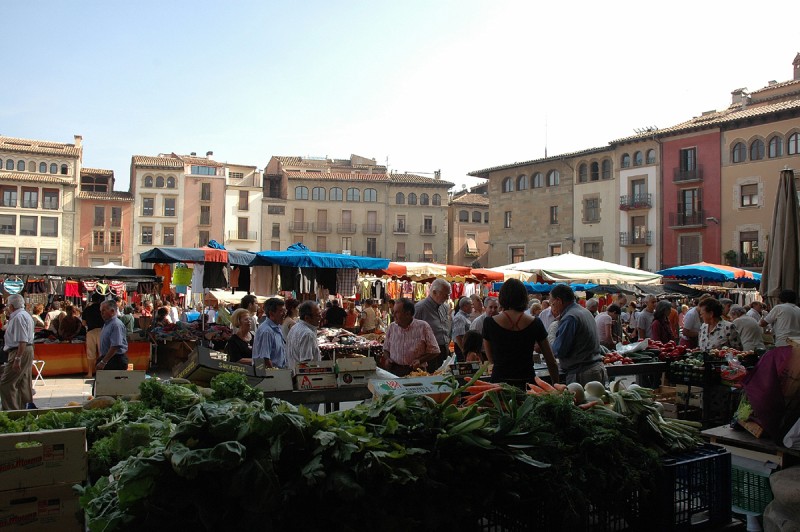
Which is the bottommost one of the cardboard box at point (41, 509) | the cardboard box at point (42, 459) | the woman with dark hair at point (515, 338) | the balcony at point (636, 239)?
the cardboard box at point (41, 509)

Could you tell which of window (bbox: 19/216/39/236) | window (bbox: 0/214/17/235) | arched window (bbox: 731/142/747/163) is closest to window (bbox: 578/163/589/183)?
arched window (bbox: 731/142/747/163)

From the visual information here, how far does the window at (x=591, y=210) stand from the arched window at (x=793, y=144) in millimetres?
10306

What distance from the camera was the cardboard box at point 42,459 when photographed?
2668 millimetres

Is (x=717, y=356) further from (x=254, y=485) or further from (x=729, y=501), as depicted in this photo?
(x=254, y=485)

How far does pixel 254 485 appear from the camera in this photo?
2.05m

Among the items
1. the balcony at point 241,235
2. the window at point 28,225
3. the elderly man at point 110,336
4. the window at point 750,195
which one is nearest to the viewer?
the elderly man at point 110,336

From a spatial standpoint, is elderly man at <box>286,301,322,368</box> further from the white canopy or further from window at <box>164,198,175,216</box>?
window at <box>164,198,175,216</box>

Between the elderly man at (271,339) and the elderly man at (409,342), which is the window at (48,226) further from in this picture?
the elderly man at (409,342)

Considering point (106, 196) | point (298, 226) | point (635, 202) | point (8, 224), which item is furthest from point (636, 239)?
point (8, 224)

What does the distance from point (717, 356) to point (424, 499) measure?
5458mm

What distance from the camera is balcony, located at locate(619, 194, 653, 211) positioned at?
35406 millimetres

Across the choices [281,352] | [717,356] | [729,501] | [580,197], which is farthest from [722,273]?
[580,197]

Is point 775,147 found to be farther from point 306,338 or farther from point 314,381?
point 314,381

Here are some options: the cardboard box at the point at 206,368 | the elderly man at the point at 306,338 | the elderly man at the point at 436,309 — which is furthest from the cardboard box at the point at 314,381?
the elderly man at the point at 436,309
